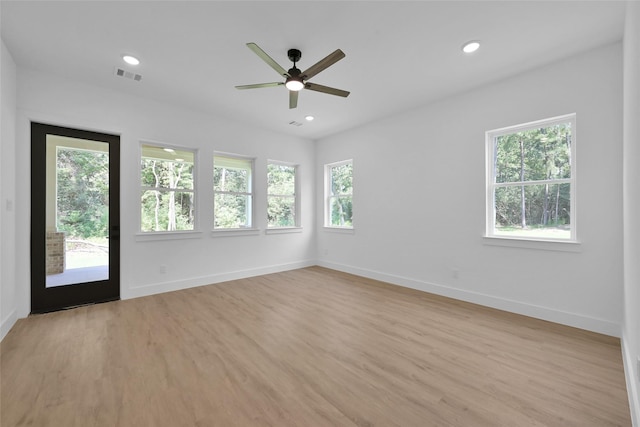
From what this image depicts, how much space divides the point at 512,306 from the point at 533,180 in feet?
5.14

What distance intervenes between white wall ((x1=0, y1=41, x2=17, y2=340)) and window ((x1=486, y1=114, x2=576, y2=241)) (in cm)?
552

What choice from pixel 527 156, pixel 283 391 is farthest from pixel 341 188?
pixel 283 391

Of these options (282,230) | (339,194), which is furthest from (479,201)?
(282,230)

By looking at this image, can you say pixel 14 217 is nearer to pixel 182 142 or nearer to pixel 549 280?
pixel 182 142

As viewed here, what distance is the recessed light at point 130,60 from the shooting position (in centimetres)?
295

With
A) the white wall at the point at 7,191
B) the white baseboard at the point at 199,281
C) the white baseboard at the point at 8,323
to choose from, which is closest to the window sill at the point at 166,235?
the white baseboard at the point at 199,281

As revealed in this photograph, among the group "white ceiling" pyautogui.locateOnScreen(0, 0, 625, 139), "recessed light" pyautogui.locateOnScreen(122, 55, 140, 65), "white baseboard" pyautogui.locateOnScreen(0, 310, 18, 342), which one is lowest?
"white baseboard" pyautogui.locateOnScreen(0, 310, 18, 342)

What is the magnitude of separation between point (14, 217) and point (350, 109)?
4561 millimetres

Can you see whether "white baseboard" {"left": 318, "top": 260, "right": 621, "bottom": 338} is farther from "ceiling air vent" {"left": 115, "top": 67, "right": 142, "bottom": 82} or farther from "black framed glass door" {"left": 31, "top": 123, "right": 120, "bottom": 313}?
"ceiling air vent" {"left": 115, "top": 67, "right": 142, "bottom": 82}

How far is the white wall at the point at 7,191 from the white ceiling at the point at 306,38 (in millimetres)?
302

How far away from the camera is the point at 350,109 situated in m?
4.44

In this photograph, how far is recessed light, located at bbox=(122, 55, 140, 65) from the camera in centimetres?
295

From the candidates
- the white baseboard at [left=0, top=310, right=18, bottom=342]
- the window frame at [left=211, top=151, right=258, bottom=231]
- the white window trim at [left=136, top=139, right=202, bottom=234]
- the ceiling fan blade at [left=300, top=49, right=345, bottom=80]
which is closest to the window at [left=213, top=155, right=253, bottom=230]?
the window frame at [left=211, top=151, right=258, bottom=231]

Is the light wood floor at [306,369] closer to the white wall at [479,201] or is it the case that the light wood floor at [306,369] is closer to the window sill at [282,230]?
the white wall at [479,201]
